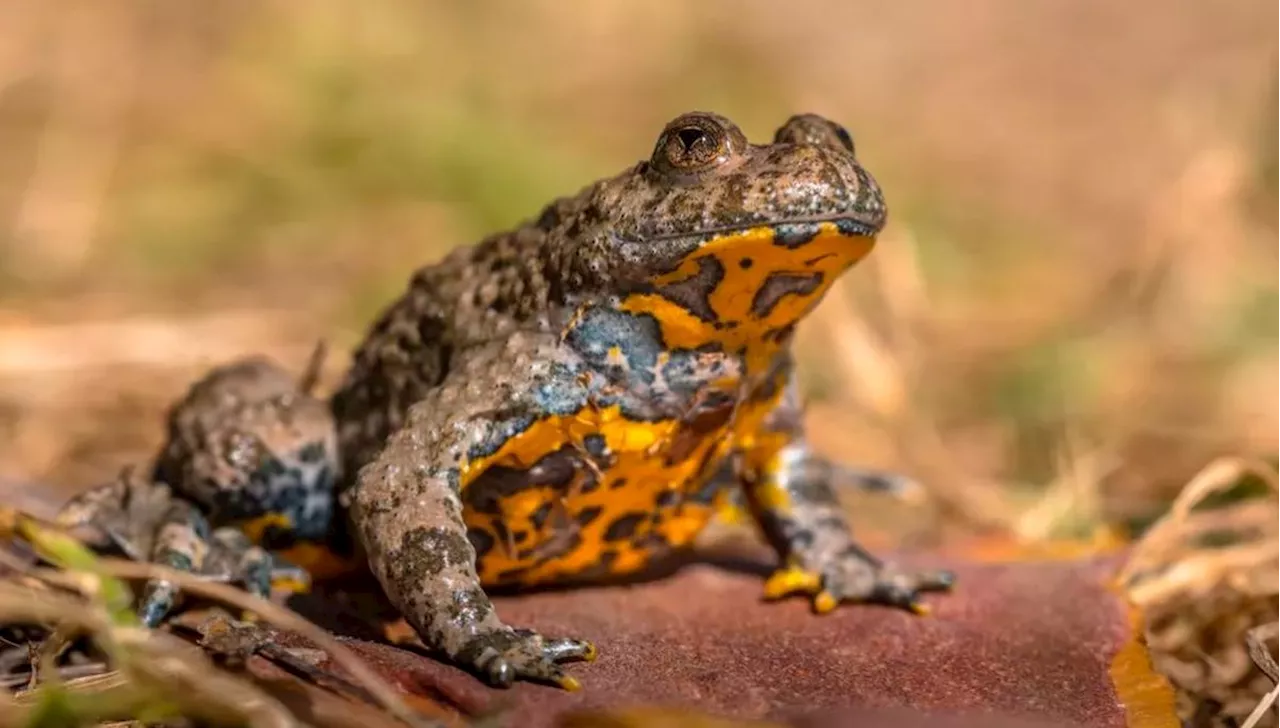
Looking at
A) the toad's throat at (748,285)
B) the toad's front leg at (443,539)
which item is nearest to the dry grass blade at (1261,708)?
the toad's throat at (748,285)

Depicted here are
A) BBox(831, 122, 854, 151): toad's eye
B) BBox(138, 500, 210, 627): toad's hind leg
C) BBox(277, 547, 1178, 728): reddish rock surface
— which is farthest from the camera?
BBox(831, 122, 854, 151): toad's eye

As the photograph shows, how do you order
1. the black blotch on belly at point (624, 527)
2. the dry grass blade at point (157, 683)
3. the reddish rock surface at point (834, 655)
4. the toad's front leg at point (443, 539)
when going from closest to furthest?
the dry grass blade at point (157, 683) → the reddish rock surface at point (834, 655) → the toad's front leg at point (443, 539) → the black blotch on belly at point (624, 527)

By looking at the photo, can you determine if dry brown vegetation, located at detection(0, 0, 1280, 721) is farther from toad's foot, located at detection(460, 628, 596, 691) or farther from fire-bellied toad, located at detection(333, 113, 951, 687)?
toad's foot, located at detection(460, 628, 596, 691)

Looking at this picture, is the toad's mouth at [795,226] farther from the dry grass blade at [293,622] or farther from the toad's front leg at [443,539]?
the dry grass blade at [293,622]

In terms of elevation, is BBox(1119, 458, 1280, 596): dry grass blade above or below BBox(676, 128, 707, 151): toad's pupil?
below

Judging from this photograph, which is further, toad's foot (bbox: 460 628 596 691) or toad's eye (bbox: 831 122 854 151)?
toad's eye (bbox: 831 122 854 151)

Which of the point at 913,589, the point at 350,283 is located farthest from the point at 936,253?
the point at 913,589

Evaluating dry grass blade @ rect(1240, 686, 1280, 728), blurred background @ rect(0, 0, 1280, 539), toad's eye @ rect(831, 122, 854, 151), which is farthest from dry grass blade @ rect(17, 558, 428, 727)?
blurred background @ rect(0, 0, 1280, 539)

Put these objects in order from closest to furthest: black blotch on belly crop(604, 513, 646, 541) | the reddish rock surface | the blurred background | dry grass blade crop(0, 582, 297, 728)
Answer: dry grass blade crop(0, 582, 297, 728)
the reddish rock surface
black blotch on belly crop(604, 513, 646, 541)
the blurred background
